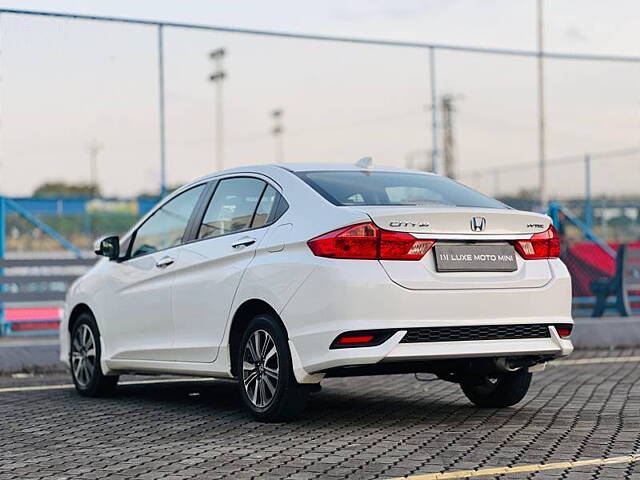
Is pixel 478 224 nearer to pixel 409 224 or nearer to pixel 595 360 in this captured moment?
pixel 409 224

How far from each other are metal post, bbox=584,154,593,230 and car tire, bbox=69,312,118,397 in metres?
10.5

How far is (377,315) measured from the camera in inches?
260

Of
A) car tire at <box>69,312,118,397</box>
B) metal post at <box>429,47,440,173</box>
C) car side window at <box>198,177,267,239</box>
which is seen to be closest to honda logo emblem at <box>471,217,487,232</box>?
car side window at <box>198,177,267,239</box>

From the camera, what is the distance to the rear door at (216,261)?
7.45 m

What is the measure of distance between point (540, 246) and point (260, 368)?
6.22 feet

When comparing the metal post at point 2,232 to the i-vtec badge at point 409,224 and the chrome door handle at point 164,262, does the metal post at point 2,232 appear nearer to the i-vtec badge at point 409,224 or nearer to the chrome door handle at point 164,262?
the chrome door handle at point 164,262

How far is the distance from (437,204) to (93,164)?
11.6m

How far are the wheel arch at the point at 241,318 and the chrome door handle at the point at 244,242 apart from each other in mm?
376

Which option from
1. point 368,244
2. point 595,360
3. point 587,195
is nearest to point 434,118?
point 595,360

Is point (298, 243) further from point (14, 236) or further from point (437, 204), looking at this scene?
point (14, 236)

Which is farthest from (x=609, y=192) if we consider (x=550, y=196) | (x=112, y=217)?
(x=112, y=217)

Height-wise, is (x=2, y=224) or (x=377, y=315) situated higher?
(x=2, y=224)

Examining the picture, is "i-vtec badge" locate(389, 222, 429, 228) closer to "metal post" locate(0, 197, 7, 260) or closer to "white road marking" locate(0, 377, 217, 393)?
"white road marking" locate(0, 377, 217, 393)

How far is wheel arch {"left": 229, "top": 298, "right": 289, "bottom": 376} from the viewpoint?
722 centimetres
